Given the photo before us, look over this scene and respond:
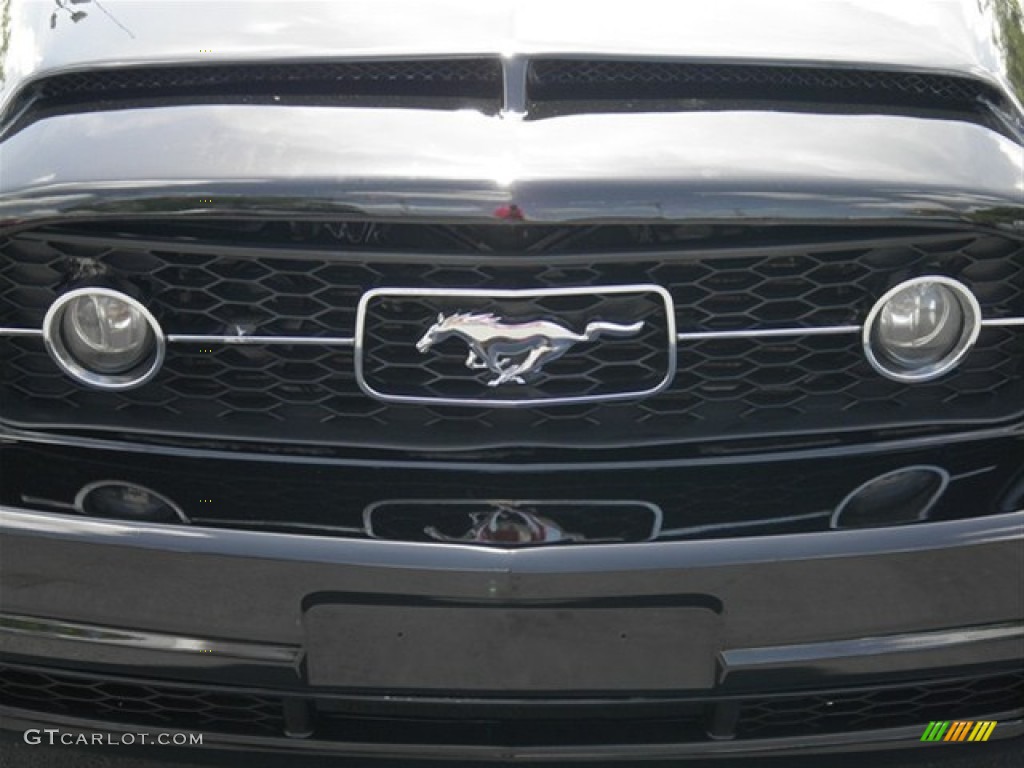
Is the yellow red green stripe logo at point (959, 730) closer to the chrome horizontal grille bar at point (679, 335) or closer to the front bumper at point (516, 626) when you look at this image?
the front bumper at point (516, 626)

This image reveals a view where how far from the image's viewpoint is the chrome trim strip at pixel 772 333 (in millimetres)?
2113

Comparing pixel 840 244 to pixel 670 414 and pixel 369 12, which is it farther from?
pixel 369 12

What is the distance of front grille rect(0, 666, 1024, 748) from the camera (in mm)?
2090

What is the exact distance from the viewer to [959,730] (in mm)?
2215

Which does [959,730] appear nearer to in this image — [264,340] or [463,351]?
[463,351]

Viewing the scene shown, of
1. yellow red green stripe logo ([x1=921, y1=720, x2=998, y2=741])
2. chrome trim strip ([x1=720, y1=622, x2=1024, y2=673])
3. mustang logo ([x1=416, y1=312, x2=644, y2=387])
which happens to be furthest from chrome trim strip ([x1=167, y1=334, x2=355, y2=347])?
yellow red green stripe logo ([x1=921, y1=720, x2=998, y2=741])

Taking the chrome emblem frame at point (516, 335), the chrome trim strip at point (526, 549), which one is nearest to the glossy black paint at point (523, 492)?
the chrome trim strip at point (526, 549)

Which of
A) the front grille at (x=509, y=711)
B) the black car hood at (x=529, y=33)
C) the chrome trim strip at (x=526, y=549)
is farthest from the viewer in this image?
the black car hood at (x=529, y=33)

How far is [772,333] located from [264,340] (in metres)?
0.74

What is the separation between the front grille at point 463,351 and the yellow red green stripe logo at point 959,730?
0.45 m

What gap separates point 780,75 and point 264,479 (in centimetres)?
97

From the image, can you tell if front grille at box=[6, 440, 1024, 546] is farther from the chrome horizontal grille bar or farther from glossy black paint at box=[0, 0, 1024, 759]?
the chrome horizontal grille bar

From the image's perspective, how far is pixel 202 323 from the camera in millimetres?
2160

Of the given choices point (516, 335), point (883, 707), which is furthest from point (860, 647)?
point (516, 335)
